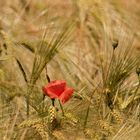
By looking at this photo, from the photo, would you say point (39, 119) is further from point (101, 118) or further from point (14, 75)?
point (14, 75)

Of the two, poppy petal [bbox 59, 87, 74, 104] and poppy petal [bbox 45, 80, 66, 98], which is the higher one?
poppy petal [bbox 45, 80, 66, 98]

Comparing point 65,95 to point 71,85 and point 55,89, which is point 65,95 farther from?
point 71,85

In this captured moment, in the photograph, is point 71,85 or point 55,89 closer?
point 55,89

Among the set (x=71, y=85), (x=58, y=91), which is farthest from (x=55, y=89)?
(x=71, y=85)

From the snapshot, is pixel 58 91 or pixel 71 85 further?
pixel 71 85

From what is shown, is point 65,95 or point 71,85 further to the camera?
point 71,85

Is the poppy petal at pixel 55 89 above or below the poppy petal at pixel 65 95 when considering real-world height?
above

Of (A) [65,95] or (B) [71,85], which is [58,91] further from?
(B) [71,85]

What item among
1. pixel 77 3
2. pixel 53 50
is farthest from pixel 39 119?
pixel 77 3
